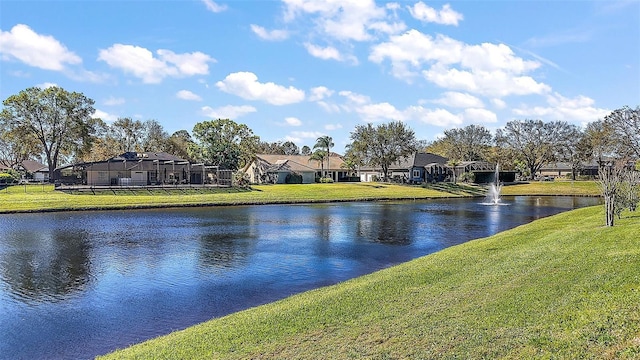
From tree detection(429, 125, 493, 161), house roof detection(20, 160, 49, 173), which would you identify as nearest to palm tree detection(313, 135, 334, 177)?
tree detection(429, 125, 493, 161)

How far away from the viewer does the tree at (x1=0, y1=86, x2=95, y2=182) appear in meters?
64.0

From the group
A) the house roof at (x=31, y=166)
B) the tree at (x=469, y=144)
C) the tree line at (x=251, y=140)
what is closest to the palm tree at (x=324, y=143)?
the tree line at (x=251, y=140)

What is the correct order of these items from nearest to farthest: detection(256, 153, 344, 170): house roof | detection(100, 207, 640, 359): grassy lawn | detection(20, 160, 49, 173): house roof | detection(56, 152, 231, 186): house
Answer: detection(100, 207, 640, 359): grassy lawn, detection(56, 152, 231, 186): house, detection(256, 153, 344, 170): house roof, detection(20, 160, 49, 173): house roof

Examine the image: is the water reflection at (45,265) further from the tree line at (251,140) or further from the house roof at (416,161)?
the house roof at (416,161)

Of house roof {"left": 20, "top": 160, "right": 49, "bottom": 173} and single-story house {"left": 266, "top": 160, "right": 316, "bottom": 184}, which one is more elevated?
house roof {"left": 20, "top": 160, "right": 49, "bottom": 173}

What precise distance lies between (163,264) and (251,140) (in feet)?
218

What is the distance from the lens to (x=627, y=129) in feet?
181

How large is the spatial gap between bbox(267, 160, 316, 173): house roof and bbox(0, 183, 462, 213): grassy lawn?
13.6 meters

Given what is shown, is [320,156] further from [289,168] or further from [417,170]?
[417,170]

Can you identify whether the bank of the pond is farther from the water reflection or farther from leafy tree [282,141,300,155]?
leafy tree [282,141,300,155]

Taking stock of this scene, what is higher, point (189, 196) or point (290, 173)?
point (290, 173)

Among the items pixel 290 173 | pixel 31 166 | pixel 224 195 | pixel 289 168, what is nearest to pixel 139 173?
pixel 224 195

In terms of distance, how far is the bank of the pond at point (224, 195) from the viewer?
4207cm

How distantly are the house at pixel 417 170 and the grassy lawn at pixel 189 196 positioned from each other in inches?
530
